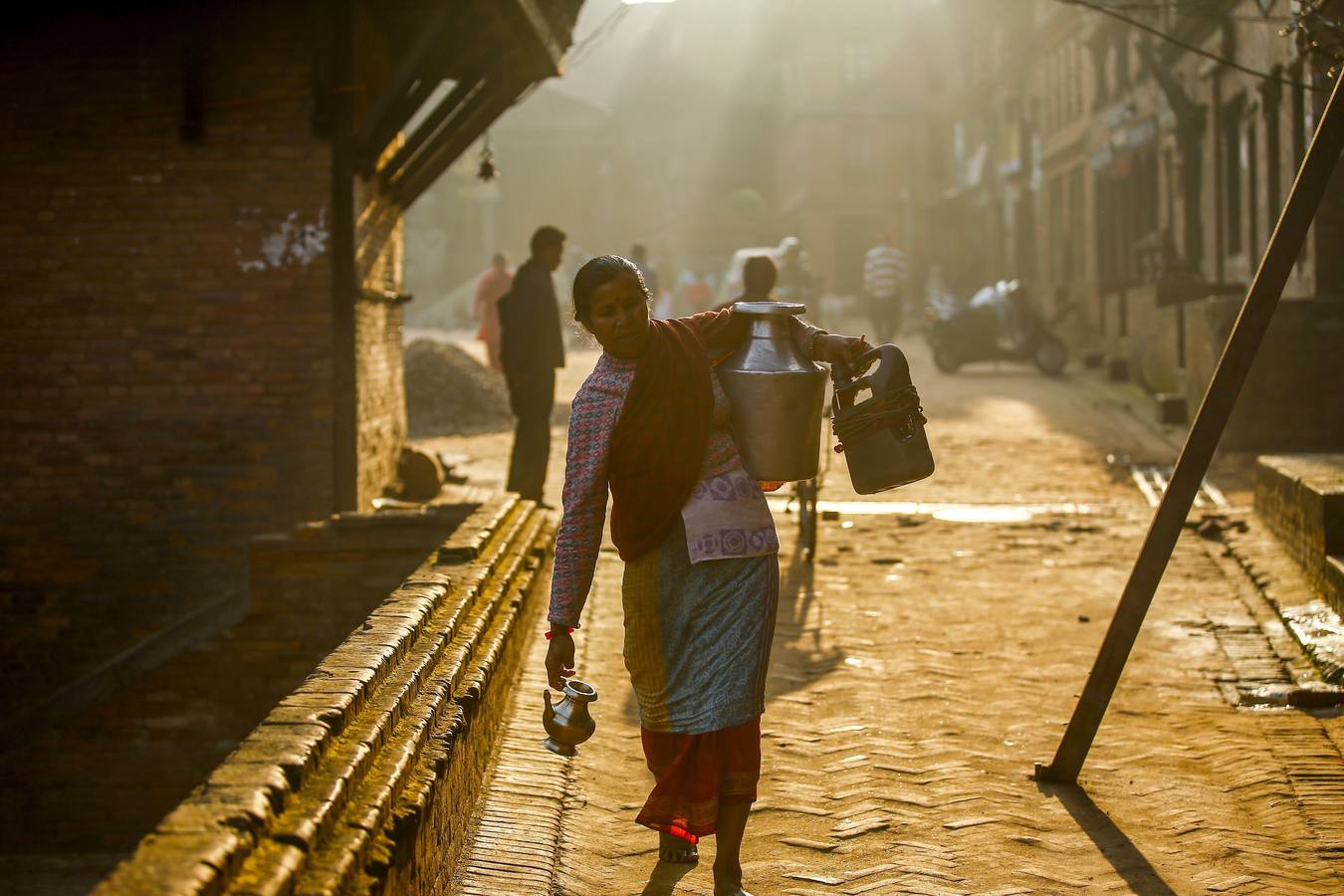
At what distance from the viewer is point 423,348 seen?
2041 cm

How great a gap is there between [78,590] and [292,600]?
105 inches

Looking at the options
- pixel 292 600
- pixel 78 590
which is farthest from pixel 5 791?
pixel 292 600

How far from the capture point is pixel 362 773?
3773mm

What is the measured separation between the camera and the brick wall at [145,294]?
10.3m

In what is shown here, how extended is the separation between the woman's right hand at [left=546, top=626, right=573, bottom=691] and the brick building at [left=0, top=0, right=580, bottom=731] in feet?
21.5

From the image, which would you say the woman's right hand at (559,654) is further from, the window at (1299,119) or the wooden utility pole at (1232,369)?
the window at (1299,119)

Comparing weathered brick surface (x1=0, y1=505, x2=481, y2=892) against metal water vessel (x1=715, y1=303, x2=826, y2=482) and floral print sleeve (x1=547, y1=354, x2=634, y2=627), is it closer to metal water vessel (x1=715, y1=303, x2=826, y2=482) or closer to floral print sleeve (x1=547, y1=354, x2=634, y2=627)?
floral print sleeve (x1=547, y1=354, x2=634, y2=627)

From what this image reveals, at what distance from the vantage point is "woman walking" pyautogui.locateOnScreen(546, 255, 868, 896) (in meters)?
4.11

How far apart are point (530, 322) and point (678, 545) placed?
21.8ft

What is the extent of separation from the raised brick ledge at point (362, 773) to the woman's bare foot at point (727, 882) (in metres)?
0.73

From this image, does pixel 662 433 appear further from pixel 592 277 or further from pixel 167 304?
pixel 167 304

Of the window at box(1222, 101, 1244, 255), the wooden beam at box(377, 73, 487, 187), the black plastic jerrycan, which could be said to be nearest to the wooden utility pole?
the black plastic jerrycan

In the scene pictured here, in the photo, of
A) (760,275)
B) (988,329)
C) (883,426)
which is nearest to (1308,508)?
(760,275)

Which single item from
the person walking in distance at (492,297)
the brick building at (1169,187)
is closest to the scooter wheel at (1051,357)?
the brick building at (1169,187)
